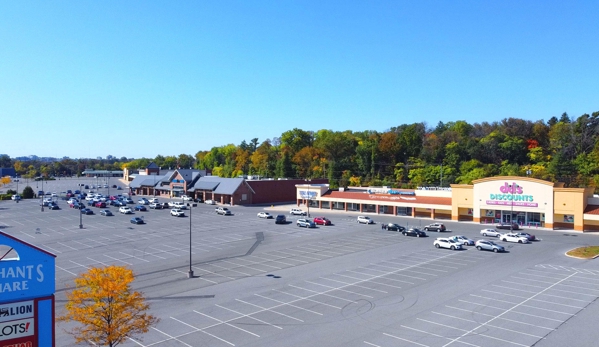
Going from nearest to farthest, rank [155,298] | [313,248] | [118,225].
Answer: [155,298], [313,248], [118,225]

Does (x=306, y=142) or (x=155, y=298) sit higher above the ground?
(x=306, y=142)

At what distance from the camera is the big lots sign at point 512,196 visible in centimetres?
5689

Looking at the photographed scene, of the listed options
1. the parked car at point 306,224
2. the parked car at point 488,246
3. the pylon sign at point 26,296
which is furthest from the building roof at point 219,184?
the pylon sign at point 26,296

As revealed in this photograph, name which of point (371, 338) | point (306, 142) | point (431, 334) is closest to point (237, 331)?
point (371, 338)

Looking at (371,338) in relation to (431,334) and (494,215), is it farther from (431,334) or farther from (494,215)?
(494,215)

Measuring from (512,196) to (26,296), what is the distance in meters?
57.4

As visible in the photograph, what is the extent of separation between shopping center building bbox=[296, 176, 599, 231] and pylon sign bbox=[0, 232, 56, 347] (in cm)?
5654

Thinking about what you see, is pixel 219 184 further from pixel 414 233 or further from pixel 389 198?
pixel 414 233

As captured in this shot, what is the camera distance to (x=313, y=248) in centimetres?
4272

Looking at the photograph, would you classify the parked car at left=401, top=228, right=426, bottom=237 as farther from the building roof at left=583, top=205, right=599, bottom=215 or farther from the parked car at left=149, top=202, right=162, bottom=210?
the parked car at left=149, top=202, right=162, bottom=210

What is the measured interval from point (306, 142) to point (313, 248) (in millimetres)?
99873

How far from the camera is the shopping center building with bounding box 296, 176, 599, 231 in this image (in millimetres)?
53950

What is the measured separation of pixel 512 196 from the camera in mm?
57938

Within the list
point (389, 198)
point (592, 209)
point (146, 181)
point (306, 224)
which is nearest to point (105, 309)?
point (306, 224)
